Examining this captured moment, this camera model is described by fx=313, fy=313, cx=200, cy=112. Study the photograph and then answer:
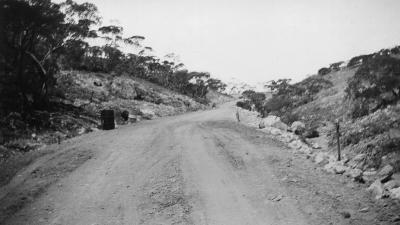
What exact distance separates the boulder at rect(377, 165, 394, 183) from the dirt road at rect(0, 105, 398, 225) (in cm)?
92

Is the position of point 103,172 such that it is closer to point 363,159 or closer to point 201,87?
point 363,159

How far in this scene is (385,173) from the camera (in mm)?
8383

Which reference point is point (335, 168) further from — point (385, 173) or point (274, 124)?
point (274, 124)

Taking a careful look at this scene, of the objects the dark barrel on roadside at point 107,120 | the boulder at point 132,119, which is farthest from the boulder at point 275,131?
the boulder at point 132,119

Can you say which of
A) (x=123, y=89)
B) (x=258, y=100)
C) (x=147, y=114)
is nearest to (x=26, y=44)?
(x=147, y=114)

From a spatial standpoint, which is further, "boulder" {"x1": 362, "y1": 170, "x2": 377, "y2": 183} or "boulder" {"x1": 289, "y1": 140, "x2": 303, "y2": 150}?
"boulder" {"x1": 289, "y1": 140, "x2": 303, "y2": 150}

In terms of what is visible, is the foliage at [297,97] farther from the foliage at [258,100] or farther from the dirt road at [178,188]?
the dirt road at [178,188]

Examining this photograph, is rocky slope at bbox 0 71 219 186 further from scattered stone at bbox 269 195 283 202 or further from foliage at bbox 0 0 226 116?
scattered stone at bbox 269 195 283 202

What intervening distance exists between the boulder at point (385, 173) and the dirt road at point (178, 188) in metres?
0.92

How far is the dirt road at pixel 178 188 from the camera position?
304 inches

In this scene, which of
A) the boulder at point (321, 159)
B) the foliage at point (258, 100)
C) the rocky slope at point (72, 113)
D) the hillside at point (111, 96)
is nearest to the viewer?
the boulder at point (321, 159)

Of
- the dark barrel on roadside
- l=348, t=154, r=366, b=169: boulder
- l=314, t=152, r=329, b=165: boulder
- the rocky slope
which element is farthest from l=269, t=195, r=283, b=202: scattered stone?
the dark barrel on roadside

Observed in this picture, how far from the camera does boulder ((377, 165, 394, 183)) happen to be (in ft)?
26.7

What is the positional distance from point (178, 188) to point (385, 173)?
5727 mm
